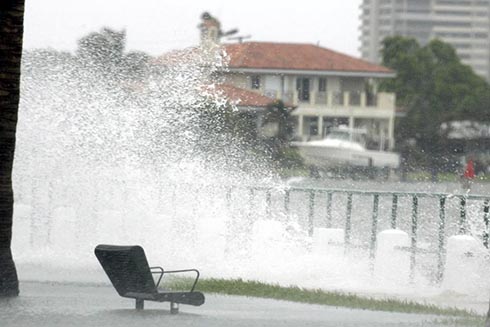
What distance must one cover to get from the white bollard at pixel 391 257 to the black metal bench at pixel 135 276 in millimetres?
5088

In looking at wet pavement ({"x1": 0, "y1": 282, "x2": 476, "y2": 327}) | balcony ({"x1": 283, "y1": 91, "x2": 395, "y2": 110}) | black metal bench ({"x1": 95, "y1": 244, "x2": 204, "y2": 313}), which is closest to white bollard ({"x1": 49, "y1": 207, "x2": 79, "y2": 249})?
balcony ({"x1": 283, "y1": 91, "x2": 395, "y2": 110})

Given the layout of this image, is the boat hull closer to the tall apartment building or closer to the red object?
the red object

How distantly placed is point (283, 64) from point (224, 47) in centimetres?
326

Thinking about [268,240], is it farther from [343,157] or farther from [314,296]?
[343,157]

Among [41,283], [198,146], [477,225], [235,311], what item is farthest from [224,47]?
[235,311]

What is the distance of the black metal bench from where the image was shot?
1162 cm

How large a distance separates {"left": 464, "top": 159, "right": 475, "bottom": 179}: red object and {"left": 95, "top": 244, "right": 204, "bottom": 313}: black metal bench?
1272 cm

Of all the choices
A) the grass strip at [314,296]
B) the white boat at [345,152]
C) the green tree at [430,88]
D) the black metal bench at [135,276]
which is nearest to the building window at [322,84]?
the white boat at [345,152]

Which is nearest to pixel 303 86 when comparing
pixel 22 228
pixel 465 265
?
pixel 22 228

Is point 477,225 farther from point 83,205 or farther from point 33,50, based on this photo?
point 33,50

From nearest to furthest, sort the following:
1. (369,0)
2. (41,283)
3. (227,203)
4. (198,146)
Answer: (41,283)
(369,0)
(227,203)
(198,146)

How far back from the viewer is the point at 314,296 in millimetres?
14070

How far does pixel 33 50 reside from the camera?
23.3 meters

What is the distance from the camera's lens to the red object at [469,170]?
2417cm
